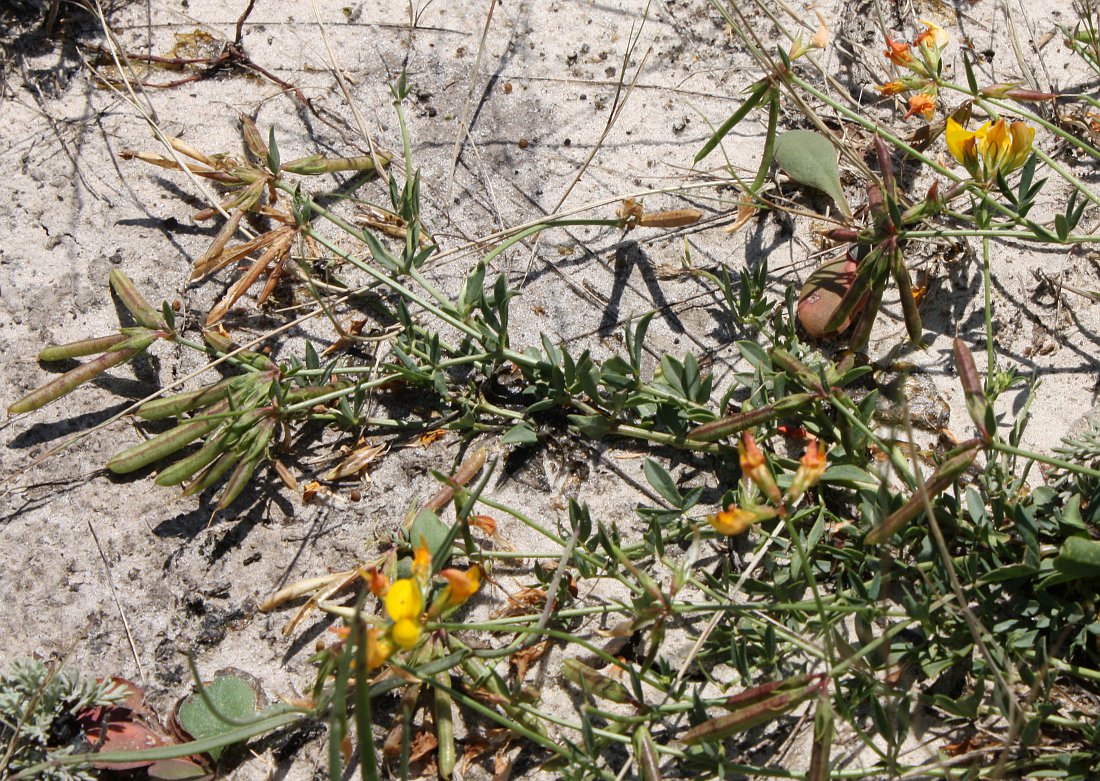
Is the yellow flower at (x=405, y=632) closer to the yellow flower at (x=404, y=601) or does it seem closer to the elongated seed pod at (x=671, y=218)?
the yellow flower at (x=404, y=601)

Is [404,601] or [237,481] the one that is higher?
[404,601]

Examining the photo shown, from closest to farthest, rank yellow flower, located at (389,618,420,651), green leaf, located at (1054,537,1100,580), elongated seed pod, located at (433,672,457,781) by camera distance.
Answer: yellow flower, located at (389,618,420,651)
green leaf, located at (1054,537,1100,580)
elongated seed pod, located at (433,672,457,781)

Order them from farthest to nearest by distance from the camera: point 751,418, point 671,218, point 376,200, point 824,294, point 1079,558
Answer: point 376,200
point 671,218
point 824,294
point 751,418
point 1079,558

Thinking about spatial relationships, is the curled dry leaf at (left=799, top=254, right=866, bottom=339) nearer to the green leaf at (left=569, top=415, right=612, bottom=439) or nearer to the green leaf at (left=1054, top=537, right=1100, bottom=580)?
the green leaf at (left=569, top=415, right=612, bottom=439)

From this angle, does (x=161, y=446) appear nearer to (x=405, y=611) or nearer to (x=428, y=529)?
(x=428, y=529)

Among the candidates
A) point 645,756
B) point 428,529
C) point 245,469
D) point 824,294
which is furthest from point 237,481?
point 824,294

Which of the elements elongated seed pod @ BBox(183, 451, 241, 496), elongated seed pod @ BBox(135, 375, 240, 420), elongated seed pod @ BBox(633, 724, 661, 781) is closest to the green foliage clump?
elongated seed pod @ BBox(183, 451, 241, 496)

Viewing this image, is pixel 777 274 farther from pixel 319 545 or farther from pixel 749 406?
pixel 319 545
